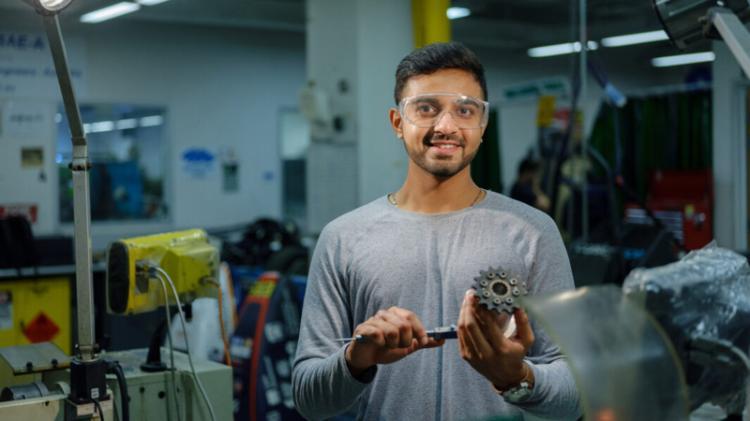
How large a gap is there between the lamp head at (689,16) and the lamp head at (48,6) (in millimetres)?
1235

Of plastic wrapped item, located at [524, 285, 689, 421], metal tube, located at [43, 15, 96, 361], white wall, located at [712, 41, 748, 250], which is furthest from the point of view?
white wall, located at [712, 41, 748, 250]

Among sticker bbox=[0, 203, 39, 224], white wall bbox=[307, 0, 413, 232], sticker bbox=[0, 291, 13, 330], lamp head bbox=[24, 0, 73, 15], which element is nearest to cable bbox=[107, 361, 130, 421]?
lamp head bbox=[24, 0, 73, 15]

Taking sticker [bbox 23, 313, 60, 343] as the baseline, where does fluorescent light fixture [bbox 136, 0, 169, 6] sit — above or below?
above

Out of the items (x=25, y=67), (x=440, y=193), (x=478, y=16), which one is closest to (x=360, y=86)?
(x=440, y=193)

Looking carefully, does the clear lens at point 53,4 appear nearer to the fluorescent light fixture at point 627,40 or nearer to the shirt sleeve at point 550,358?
the shirt sleeve at point 550,358

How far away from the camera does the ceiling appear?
764cm

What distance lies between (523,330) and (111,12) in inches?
293

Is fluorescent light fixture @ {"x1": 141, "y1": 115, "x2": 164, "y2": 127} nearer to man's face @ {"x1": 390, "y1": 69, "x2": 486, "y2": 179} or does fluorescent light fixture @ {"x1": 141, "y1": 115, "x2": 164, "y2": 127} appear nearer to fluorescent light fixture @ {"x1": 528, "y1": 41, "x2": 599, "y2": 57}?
fluorescent light fixture @ {"x1": 528, "y1": 41, "x2": 599, "y2": 57}

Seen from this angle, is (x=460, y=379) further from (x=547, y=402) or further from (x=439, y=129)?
(x=439, y=129)

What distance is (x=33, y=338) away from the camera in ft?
15.6

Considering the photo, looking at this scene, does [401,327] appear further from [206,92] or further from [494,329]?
[206,92]

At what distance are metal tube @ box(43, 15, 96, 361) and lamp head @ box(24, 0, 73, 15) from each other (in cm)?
7

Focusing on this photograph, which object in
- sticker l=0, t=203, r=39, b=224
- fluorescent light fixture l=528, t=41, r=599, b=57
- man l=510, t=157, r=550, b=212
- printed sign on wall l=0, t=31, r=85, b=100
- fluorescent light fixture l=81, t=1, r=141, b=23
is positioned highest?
fluorescent light fixture l=81, t=1, r=141, b=23

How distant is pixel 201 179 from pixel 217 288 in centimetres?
702
